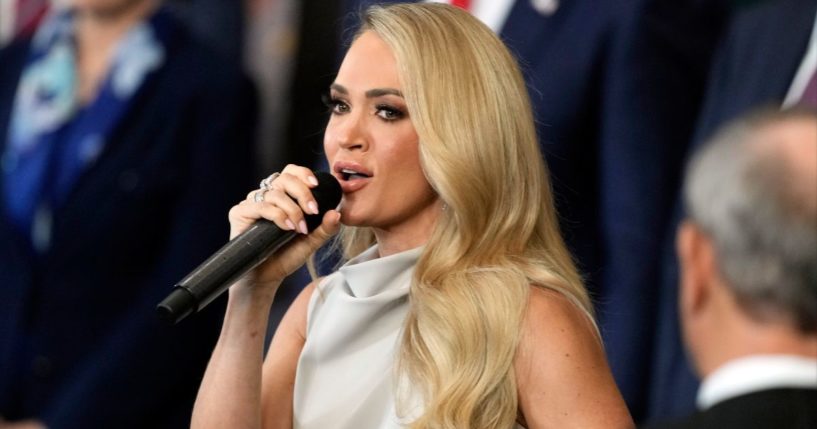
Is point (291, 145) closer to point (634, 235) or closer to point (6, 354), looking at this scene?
point (6, 354)

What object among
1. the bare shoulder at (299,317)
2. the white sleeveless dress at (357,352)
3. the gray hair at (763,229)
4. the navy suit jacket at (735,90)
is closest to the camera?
the gray hair at (763,229)

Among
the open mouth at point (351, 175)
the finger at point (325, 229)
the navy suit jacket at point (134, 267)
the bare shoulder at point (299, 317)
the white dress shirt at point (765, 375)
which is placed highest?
the white dress shirt at point (765, 375)

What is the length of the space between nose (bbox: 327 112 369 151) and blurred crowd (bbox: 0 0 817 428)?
2.41 feet

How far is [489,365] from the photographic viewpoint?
251 centimetres

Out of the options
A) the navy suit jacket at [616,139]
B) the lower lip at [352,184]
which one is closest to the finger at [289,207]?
the lower lip at [352,184]

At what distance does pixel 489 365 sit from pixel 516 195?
33 cm

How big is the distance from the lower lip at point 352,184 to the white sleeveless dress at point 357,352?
5.4 inches

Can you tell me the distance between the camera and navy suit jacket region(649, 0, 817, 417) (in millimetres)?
3438

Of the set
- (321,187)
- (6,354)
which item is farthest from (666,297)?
(6,354)

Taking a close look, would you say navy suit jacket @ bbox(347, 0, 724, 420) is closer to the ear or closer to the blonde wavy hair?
the blonde wavy hair

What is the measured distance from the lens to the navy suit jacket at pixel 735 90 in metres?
3.44

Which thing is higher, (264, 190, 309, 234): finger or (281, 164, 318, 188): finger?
(281, 164, 318, 188): finger

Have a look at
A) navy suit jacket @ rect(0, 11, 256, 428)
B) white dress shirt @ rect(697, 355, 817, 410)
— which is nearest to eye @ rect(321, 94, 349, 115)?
white dress shirt @ rect(697, 355, 817, 410)

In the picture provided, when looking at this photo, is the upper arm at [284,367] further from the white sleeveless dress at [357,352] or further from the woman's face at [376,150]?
the woman's face at [376,150]
